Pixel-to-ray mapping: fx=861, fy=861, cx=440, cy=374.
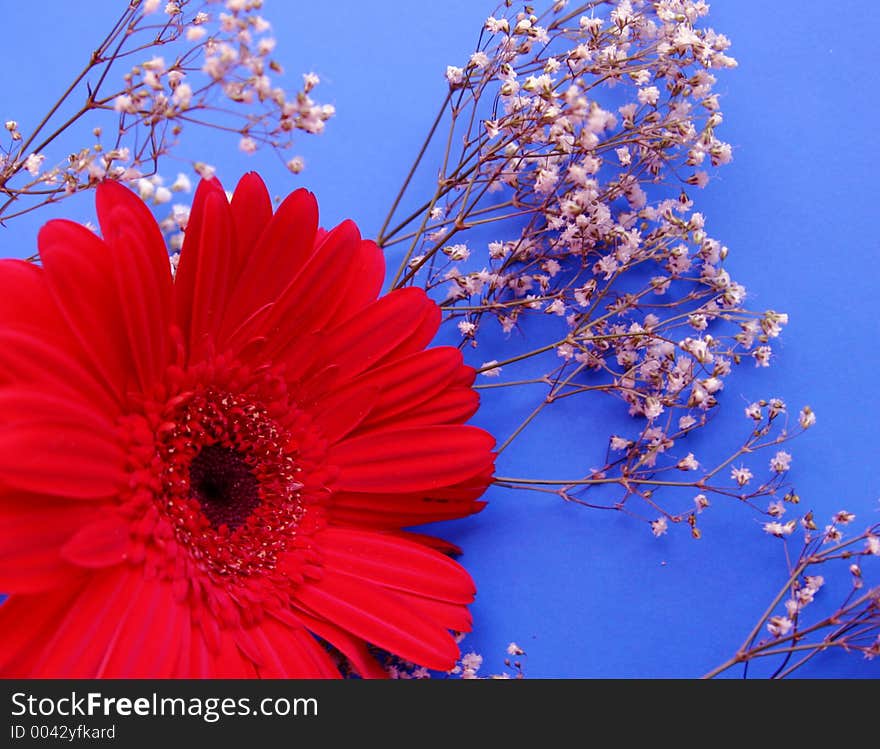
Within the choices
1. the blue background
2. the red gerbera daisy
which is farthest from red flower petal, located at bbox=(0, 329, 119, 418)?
the blue background

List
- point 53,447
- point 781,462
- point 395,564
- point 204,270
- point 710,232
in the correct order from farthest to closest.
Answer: point 710,232
point 781,462
point 395,564
point 204,270
point 53,447

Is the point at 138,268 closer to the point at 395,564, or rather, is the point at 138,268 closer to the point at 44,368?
the point at 44,368

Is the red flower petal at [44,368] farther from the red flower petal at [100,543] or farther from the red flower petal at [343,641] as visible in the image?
the red flower petal at [343,641]

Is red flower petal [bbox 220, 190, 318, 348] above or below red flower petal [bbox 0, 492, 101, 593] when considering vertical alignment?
above

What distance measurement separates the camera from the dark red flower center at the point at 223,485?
2.69 feet

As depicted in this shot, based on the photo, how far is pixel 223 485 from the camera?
843 mm

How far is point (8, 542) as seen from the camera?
1.99 feet

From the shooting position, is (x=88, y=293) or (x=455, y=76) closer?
(x=88, y=293)

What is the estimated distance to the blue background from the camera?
974 millimetres

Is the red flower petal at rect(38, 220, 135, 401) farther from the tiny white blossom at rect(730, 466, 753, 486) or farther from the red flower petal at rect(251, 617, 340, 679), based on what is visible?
the tiny white blossom at rect(730, 466, 753, 486)

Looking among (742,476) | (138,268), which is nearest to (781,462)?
(742,476)

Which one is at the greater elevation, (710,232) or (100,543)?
(710,232)

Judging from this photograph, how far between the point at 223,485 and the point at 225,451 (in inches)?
1.3

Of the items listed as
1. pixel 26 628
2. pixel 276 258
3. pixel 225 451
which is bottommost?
pixel 26 628
